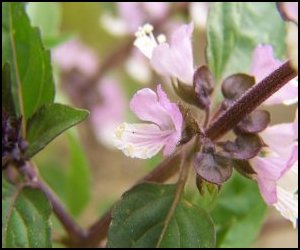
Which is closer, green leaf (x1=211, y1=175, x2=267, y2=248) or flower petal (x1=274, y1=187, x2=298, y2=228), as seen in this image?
flower petal (x1=274, y1=187, x2=298, y2=228)

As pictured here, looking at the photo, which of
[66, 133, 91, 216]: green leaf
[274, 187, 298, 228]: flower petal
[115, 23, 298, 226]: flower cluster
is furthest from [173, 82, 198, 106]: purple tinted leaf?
[66, 133, 91, 216]: green leaf

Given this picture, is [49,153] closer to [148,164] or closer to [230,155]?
[148,164]

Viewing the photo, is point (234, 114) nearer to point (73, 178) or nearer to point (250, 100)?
point (250, 100)

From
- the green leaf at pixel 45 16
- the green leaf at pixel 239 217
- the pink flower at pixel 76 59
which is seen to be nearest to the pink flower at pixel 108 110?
the pink flower at pixel 76 59

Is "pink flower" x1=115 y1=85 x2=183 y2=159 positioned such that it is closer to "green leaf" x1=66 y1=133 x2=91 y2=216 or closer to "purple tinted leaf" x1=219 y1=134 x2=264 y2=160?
"purple tinted leaf" x1=219 y1=134 x2=264 y2=160

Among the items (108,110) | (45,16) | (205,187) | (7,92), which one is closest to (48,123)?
(7,92)

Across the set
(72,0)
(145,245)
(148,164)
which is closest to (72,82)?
(72,0)

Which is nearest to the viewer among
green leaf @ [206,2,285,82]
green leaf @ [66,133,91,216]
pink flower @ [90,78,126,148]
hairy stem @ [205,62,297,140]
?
hairy stem @ [205,62,297,140]
